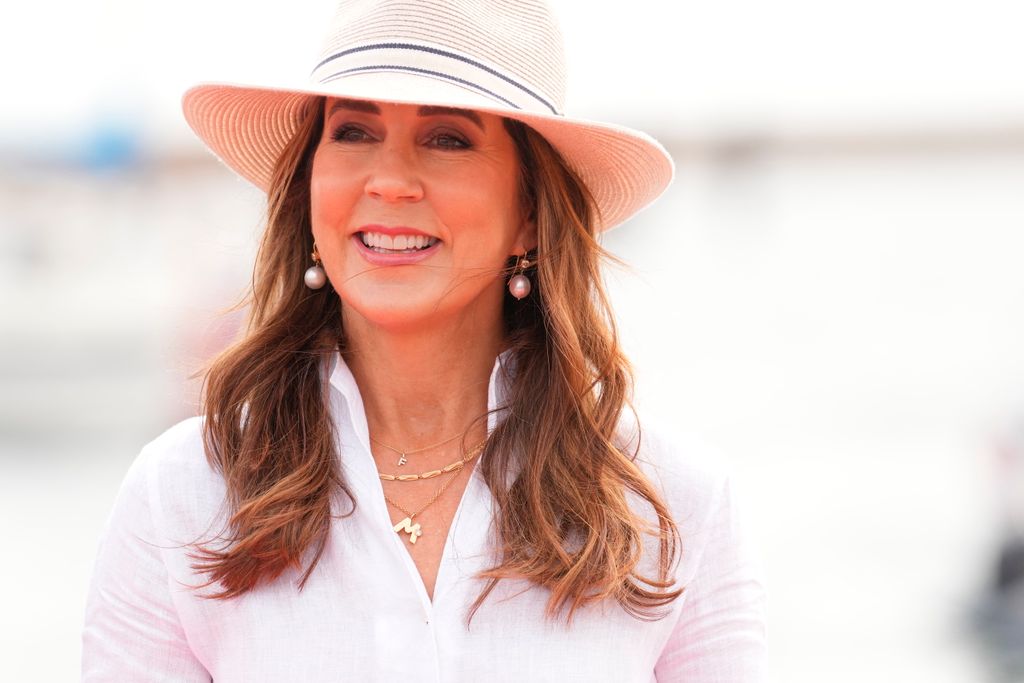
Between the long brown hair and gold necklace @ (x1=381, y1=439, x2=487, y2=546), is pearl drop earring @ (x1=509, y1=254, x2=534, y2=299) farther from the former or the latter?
gold necklace @ (x1=381, y1=439, x2=487, y2=546)

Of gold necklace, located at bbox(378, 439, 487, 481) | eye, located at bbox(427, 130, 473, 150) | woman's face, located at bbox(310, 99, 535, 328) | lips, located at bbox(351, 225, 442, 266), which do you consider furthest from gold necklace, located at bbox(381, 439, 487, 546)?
eye, located at bbox(427, 130, 473, 150)

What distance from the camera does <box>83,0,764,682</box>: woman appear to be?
2033mm

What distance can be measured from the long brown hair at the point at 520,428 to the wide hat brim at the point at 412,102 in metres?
0.05

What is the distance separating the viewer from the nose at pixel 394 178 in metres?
2.05

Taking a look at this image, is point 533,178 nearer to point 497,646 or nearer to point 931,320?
point 497,646

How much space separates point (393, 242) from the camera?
2070mm

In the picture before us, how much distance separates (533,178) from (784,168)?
98.7 ft

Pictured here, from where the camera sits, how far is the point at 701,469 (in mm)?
2250

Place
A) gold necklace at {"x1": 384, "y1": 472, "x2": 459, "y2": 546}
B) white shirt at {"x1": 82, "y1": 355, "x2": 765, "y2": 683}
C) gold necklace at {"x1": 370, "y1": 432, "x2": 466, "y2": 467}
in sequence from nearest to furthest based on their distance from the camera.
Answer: white shirt at {"x1": 82, "y1": 355, "x2": 765, "y2": 683}
gold necklace at {"x1": 384, "y1": 472, "x2": 459, "y2": 546}
gold necklace at {"x1": 370, "y1": 432, "x2": 466, "y2": 467}

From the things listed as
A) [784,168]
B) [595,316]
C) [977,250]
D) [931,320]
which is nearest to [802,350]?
[931,320]

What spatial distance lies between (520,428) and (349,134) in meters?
0.55

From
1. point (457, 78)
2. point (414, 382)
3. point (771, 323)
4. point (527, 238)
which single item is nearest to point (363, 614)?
point (414, 382)

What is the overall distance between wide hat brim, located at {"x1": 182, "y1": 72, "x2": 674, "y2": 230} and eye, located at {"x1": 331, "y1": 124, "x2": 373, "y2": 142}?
8 centimetres

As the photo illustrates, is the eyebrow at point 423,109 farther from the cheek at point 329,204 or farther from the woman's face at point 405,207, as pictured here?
the cheek at point 329,204
